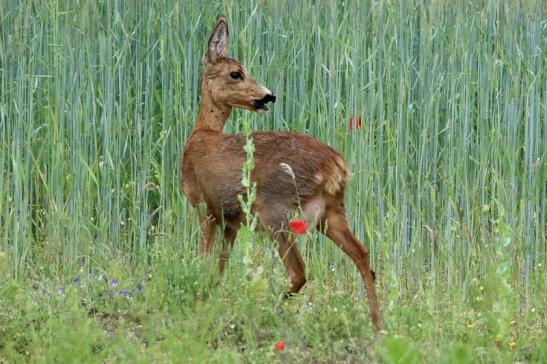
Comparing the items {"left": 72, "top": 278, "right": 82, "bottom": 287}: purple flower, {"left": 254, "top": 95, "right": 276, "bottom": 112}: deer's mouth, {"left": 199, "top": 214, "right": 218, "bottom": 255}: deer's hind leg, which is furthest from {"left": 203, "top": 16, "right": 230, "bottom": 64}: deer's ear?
{"left": 72, "top": 278, "right": 82, "bottom": 287}: purple flower

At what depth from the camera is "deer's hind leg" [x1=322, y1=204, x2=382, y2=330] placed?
5863mm

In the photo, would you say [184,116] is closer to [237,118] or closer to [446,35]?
[237,118]

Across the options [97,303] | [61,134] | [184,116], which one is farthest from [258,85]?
[97,303]

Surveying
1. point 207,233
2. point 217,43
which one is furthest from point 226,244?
point 217,43

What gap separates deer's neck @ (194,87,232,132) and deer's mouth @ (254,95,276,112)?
0.62 ft

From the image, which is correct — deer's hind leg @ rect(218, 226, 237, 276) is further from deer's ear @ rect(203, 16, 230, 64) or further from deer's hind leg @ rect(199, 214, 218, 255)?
deer's ear @ rect(203, 16, 230, 64)

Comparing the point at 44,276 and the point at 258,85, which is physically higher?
the point at 258,85

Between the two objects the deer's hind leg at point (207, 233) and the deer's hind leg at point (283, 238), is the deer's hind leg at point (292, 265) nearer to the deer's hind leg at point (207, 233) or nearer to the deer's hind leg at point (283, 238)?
the deer's hind leg at point (283, 238)

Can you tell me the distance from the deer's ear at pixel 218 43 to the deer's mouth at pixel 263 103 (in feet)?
1.23

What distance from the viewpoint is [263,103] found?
6.91 meters

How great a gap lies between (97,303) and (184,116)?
2.11 metres

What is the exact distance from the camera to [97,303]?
5.60 metres

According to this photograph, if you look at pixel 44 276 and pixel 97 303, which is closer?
pixel 97 303

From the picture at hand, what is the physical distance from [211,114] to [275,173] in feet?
3.51
